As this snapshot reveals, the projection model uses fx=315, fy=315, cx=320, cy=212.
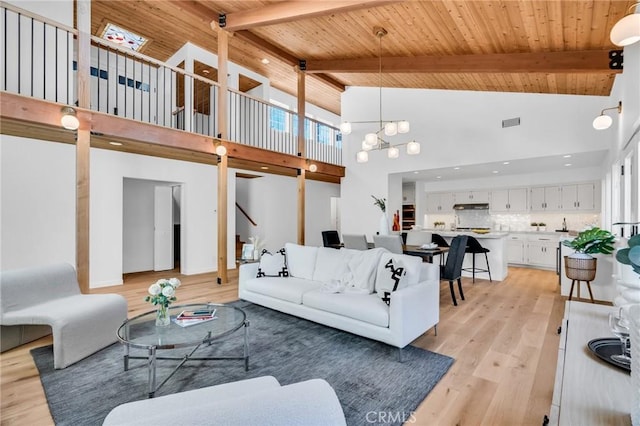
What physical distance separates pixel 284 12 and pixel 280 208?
4920 mm

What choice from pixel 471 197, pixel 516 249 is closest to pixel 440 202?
pixel 471 197

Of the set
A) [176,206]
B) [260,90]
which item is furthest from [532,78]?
[176,206]

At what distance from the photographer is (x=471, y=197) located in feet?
27.7

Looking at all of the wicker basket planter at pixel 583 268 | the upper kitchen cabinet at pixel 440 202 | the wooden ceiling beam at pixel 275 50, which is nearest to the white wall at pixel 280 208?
the wooden ceiling beam at pixel 275 50

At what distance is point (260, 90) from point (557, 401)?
29.4 feet

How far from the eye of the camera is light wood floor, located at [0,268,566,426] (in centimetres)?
201

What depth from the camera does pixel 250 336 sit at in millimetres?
3229

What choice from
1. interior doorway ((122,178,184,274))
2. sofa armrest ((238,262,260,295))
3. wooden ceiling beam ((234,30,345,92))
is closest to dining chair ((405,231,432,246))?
sofa armrest ((238,262,260,295))

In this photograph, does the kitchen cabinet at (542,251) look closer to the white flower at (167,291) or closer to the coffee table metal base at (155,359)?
the coffee table metal base at (155,359)

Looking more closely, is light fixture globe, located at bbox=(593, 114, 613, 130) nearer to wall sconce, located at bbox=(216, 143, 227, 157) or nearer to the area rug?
the area rug

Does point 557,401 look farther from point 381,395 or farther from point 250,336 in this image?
point 250,336

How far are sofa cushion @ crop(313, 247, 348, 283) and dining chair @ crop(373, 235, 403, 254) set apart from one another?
1046 millimetres

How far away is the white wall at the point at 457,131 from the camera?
5387 millimetres

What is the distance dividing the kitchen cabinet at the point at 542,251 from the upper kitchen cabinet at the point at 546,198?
30.8 inches
